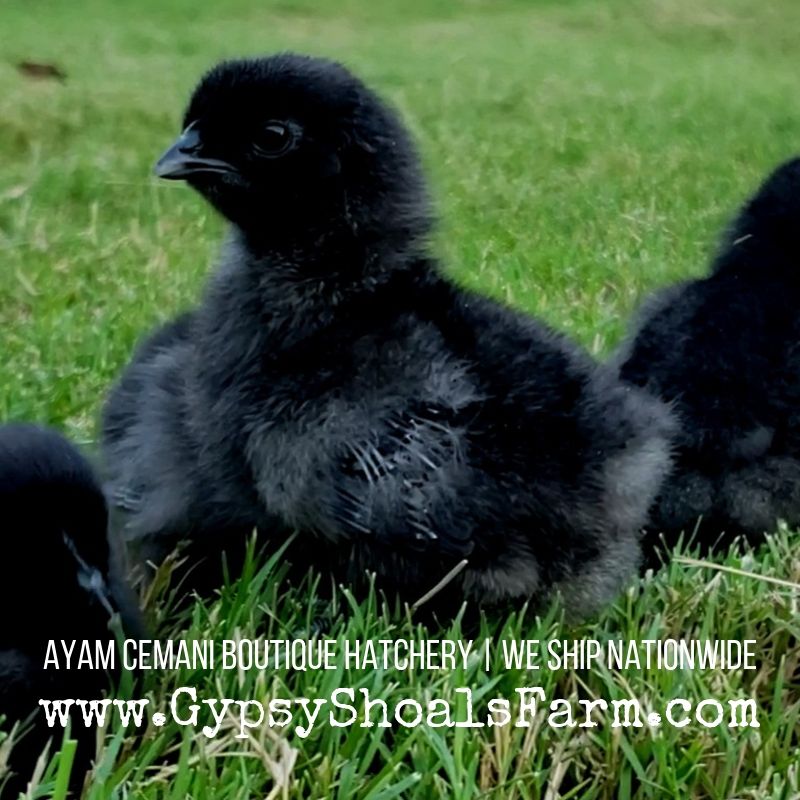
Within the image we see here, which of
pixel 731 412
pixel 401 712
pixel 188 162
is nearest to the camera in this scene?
pixel 401 712

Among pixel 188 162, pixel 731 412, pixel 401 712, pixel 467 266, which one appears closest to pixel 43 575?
pixel 401 712

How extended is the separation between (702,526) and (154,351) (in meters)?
1.26

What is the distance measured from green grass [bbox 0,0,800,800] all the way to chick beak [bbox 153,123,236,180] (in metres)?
0.49

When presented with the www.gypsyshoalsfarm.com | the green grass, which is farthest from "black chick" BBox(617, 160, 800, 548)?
the www.gypsyshoalsfarm.com

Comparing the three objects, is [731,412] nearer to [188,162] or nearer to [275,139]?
[275,139]

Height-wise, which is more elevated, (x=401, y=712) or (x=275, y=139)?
(x=275, y=139)

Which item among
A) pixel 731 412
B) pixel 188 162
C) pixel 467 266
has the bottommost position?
pixel 467 266

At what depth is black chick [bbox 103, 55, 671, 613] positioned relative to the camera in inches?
91.0

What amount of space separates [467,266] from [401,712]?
3.11m

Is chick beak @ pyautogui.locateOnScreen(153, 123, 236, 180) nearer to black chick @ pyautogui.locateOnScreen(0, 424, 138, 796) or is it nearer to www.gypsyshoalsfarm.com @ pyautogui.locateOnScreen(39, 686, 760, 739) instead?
black chick @ pyautogui.locateOnScreen(0, 424, 138, 796)

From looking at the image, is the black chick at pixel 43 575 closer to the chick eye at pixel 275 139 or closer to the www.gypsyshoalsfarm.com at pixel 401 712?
the www.gypsyshoalsfarm.com at pixel 401 712

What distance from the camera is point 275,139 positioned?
2.41m

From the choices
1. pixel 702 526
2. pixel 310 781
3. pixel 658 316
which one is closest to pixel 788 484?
pixel 702 526

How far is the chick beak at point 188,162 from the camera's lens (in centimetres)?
246
